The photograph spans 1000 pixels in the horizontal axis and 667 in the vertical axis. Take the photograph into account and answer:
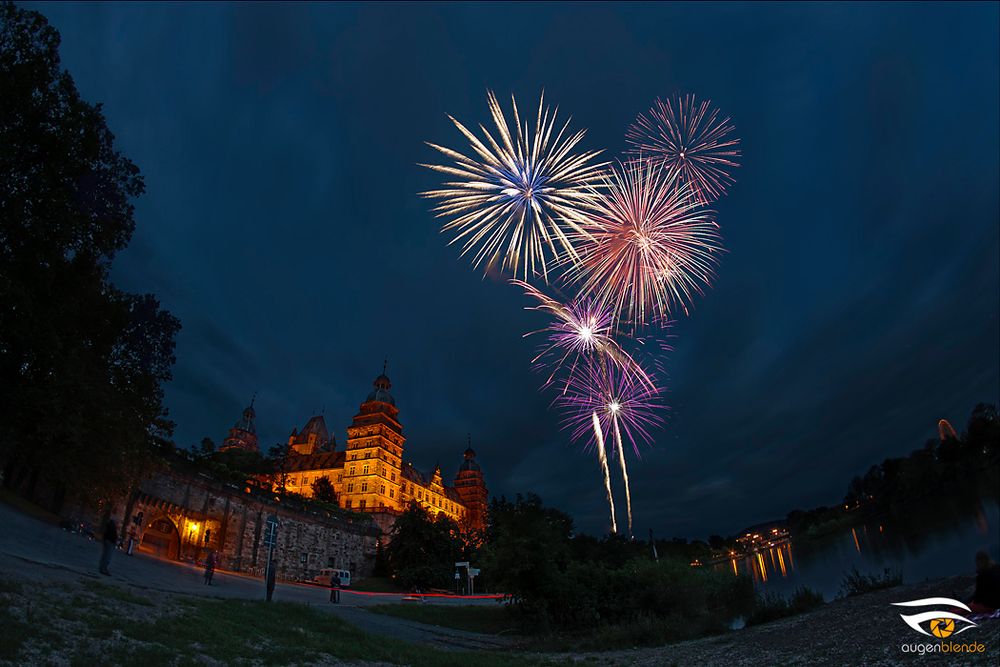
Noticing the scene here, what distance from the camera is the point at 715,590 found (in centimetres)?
2842

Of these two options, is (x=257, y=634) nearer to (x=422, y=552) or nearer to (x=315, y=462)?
(x=422, y=552)

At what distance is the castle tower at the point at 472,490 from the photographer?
124062 mm

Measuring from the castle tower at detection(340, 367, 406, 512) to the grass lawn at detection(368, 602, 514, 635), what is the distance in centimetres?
5645

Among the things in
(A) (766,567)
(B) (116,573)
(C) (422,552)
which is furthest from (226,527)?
(A) (766,567)

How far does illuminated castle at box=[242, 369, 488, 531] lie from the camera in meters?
88.4

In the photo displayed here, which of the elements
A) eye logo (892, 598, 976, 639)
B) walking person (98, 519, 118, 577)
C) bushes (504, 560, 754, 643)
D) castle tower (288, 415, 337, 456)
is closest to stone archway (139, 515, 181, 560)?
walking person (98, 519, 118, 577)

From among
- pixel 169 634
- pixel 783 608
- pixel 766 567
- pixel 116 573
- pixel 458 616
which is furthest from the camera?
pixel 766 567

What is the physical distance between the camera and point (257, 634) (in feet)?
40.4

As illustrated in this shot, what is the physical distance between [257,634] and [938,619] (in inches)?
594

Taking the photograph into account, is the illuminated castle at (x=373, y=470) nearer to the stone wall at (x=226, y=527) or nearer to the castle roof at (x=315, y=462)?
the castle roof at (x=315, y=462)

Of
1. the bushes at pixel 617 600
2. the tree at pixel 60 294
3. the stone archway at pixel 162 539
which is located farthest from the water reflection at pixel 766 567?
the stone archway at pixel 162 539

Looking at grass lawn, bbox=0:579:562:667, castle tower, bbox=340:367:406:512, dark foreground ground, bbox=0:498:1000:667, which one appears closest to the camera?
grass lawn, bbox=0:579:562:667

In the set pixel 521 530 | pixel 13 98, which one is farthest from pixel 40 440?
pixel 521 530

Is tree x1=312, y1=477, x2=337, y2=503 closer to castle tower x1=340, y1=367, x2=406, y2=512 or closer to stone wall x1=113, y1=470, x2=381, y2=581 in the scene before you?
castle tower x1=340, y1=367, x2=406, y2=512
